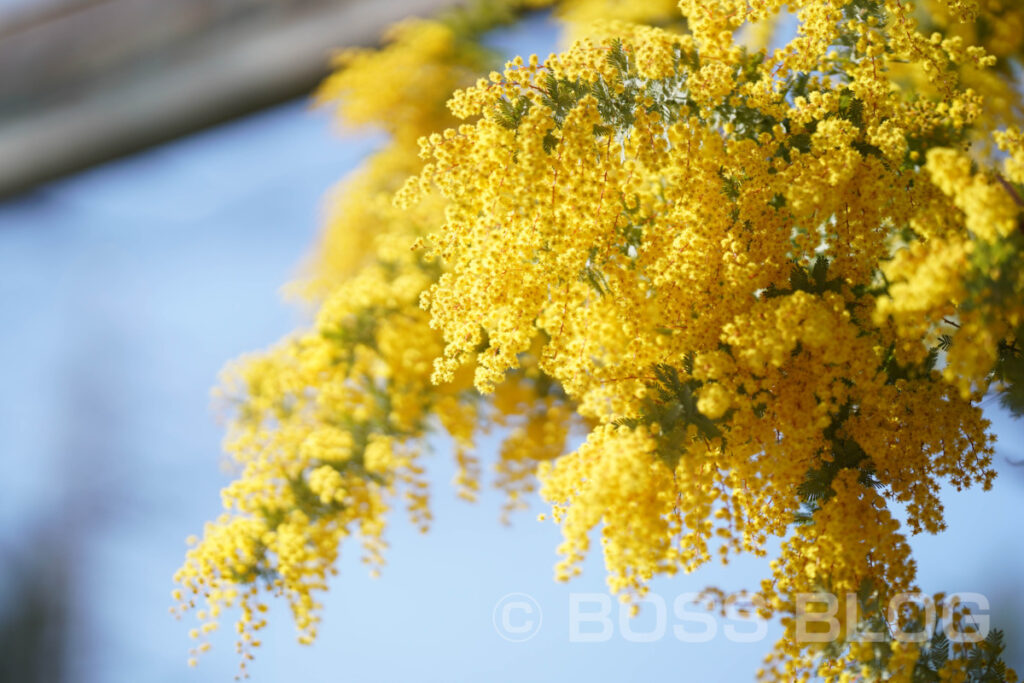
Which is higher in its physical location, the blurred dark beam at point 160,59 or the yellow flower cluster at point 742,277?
the blurred dark beam at point 160,59

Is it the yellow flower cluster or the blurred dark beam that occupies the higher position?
the blurred dark beam

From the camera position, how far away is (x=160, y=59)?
4.27ft

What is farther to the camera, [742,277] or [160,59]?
[160,59]

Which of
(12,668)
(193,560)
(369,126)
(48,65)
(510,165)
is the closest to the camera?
(510,165)

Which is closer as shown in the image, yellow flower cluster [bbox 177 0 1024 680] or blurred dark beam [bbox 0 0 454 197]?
yellow flower cluster [bbox 177 0 1024 680]

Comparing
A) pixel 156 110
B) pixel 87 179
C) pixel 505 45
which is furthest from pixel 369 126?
pixel 87 179

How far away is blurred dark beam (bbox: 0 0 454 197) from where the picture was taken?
50.3 inches

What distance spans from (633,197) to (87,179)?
1.13 metres

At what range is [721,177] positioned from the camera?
0.54 meters

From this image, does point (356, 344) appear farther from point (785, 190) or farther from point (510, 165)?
point (785, 190)

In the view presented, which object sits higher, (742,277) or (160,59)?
(160,59)

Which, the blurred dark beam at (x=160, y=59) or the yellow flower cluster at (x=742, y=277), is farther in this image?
the blurred dark beam at (x=160, y=59)

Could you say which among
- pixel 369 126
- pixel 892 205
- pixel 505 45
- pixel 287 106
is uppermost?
pixel 287 106

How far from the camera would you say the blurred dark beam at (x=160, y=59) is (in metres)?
1.28
